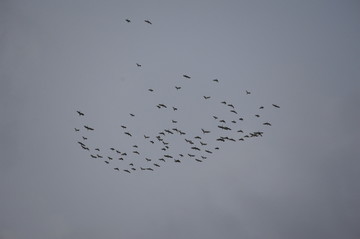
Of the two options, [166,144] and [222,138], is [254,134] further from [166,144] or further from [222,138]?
[166,144]

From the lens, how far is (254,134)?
139 ft

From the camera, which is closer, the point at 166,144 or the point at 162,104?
the point at 162,104

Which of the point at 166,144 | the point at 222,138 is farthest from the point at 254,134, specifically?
the point at 166,144

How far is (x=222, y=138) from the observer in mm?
41812

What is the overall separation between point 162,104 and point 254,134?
39.2 feet

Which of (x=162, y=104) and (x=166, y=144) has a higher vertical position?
(x=162, y=104)

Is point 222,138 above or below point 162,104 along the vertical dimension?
below

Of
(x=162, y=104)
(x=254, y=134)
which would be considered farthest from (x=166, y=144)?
(x=254, y=134)

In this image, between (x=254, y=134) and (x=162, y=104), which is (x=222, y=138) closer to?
(x=254, y=134)

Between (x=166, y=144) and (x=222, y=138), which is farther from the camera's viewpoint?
(x=166, y=144)

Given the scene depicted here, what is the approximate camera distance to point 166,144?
152 ft

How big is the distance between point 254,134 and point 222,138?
4.09m

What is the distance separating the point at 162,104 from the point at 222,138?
8434mm
